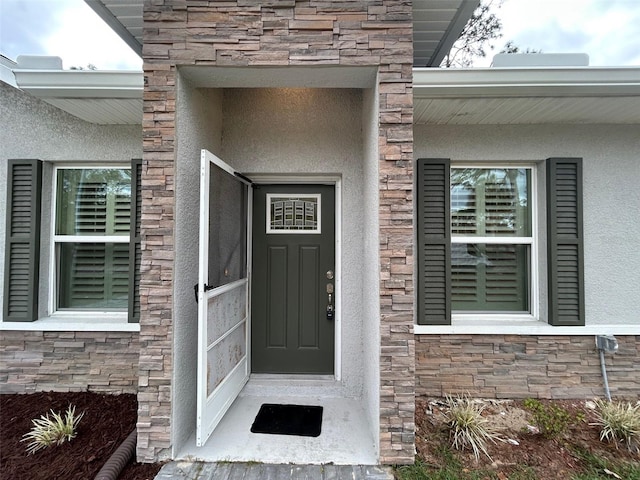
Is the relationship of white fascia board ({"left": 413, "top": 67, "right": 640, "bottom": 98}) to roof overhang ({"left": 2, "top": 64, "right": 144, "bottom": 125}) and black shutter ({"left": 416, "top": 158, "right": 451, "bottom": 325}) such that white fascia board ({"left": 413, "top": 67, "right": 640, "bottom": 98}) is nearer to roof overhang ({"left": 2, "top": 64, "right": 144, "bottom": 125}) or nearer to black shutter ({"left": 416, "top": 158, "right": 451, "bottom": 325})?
black shutter ({"left": 416, "top": 158, "right": 451, "bottom": 325})

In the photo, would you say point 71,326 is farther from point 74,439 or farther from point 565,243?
point 565,243

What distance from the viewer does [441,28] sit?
2.94 metres

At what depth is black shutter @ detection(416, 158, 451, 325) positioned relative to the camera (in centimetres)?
312

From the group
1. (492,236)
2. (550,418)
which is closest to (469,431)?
(550,418)

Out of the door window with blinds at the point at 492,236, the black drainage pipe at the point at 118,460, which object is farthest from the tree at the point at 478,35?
the black drainage pipe at the point at 118,460

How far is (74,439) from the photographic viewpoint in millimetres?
2451

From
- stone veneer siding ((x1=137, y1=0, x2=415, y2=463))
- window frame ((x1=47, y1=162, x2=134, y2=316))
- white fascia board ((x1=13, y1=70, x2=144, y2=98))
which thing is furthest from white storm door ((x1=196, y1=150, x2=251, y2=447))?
window frame ((x1=47, y1=162, x2=134, y2=316))

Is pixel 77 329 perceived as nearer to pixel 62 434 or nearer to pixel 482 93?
pixel 62 434

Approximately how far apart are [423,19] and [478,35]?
390 centimetres

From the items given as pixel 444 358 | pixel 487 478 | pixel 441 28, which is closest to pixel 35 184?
pixel 441 28

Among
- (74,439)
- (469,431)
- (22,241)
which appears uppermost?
(22,241)

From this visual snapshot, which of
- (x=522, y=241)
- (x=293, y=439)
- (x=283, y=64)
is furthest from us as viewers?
(x=522, y=241)

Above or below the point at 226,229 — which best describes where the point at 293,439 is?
below

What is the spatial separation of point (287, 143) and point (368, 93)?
0.93 m
